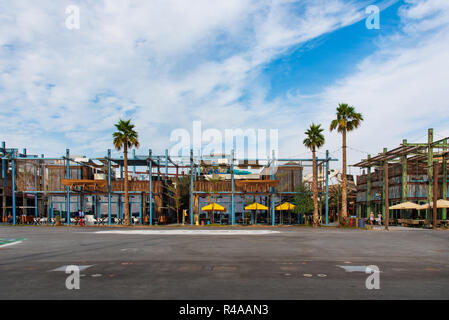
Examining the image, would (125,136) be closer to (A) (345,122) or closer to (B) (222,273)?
(A) (345,122)

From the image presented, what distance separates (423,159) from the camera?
43.3 meters

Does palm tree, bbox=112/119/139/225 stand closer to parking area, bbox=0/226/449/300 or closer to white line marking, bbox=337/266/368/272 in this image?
parking area, bbox=0/226/449/300

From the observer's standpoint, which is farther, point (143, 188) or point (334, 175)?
point (334, 175)

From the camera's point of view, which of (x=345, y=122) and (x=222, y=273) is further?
(x=345, y=122)

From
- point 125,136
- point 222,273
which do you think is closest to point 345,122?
point 125,136

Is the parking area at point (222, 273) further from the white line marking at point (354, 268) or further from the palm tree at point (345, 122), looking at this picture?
the palm tree at point (345, 122)

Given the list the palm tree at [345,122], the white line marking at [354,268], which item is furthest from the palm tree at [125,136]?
the white line marking at [354,268]

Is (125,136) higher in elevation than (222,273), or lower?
higher

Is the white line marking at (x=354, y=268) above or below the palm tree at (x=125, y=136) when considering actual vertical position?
Result: below

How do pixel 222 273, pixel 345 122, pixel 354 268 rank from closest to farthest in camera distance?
1. pixel 222 273
2. pixel 354 268
3. pixel 345 122
